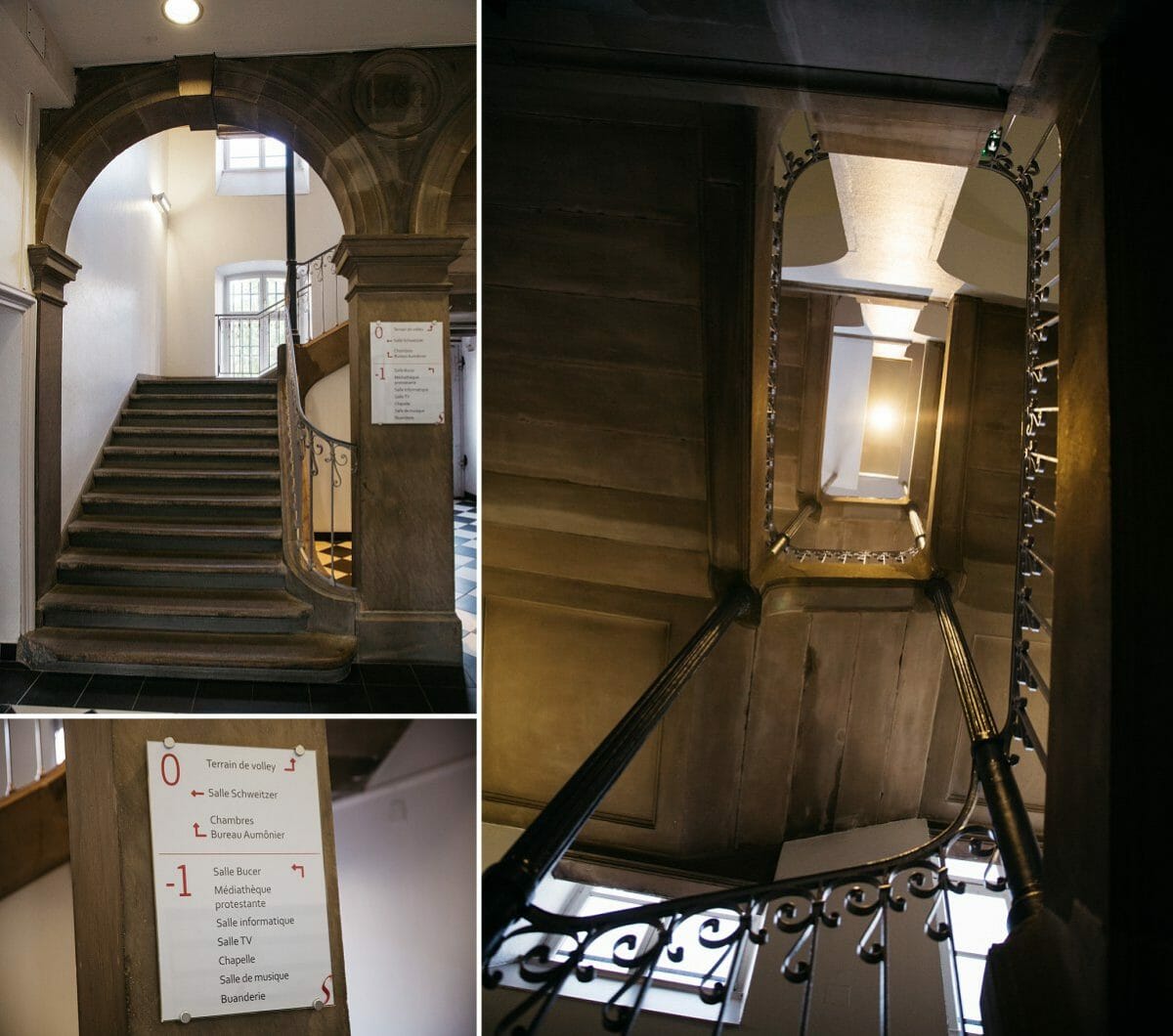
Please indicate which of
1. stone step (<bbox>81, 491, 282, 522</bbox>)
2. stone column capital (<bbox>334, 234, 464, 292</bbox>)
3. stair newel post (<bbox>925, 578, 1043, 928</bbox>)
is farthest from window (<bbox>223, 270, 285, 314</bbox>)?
stair newel post (<bbox>925, 578, 1043, 928</bbox>)

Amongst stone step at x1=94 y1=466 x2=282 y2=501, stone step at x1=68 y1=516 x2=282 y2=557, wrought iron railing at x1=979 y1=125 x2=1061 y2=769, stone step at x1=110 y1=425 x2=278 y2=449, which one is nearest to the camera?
wrought iron railing at x1=979 y1=125 x2=1061 y2=769

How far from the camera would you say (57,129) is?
222cm

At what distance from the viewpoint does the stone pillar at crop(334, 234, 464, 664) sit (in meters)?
2.36

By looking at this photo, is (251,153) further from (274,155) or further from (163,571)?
(163,571)

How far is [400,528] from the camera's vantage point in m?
2.39

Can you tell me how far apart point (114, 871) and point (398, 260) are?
1.67m

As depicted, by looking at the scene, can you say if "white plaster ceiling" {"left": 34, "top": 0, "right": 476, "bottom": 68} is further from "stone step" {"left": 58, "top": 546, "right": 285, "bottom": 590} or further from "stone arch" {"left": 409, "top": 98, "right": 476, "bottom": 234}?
"stone step" {"left": 58, "top": 546, "right": 285, "bottom": 590}

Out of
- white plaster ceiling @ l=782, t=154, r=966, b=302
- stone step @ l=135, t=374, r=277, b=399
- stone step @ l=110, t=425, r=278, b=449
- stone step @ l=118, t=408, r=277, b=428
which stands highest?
white plaster ceiling @ l=782, t=154, r=966, b=302

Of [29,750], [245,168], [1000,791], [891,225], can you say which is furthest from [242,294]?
[1000,791]

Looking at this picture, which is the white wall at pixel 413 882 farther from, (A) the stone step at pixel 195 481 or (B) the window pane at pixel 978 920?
(A) the stone step at pixel 195 481

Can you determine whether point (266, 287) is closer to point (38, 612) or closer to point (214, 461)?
point (214, 461)

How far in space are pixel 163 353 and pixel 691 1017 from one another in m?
6.21

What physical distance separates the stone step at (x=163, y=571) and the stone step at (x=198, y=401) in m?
1.89

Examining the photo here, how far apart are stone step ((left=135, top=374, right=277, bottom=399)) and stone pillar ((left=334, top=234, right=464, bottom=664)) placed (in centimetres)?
252
